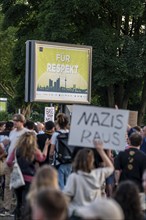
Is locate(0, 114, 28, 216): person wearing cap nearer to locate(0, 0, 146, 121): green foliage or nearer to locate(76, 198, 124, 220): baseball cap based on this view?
locate(76, 198, 124, 220): baseball cap

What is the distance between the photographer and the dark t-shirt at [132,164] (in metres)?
8.97

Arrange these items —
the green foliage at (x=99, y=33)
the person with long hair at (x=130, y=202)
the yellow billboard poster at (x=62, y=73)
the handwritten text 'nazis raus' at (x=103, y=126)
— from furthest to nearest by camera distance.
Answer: the green foliage at (x=99, y=33)
the yellow billboard poster at (x=62, y=73)
the handwritten text 'nazis raus' at (x=103, y=126)
the person with long hair at (x=130, y=202)

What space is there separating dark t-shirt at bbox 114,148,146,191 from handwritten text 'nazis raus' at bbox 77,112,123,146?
2.92 feet

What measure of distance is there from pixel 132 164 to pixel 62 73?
10605mm

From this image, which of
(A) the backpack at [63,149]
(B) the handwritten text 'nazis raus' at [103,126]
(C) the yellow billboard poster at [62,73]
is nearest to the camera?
(B) the handwritten text 'nazis raus' at [103,126]

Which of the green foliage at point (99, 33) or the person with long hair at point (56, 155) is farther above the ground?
the green foliage at point (99, 33)

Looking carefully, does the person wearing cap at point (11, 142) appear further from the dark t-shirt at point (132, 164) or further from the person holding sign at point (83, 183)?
the person holding sign at point (83, 183)

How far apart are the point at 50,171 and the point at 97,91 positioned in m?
26.7

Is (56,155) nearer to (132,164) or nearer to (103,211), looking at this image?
(132,164)

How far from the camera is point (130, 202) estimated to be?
575 cm

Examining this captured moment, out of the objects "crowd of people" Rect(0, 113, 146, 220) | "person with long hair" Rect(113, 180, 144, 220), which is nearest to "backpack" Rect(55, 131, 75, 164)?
"crowd of people" Rect(0, 113, 146, 220)

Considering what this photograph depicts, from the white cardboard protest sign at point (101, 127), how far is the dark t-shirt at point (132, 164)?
881mm

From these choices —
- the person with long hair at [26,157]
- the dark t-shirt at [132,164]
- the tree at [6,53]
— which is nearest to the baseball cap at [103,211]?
the dark t-shirt at [132,164]

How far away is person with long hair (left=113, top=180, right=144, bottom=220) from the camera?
570 centimetres
